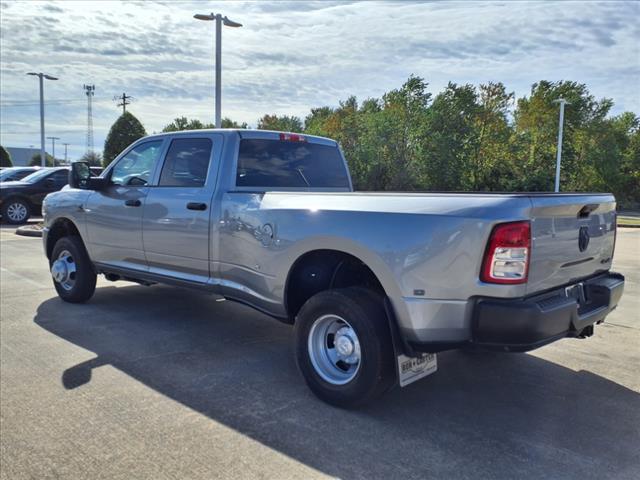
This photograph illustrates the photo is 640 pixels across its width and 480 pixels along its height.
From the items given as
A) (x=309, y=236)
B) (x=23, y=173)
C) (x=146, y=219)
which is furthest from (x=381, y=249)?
(x=23, y=173)

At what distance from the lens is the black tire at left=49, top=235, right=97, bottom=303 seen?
6262 millimetres

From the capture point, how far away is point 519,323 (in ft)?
9.89

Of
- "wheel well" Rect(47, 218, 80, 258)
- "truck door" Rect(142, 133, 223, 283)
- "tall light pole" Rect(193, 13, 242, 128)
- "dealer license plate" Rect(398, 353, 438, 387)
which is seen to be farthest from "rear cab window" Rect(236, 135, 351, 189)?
"tall light pole" Rect(193, 13, 242, 128)

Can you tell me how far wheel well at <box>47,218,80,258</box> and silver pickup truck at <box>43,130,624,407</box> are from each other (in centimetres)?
103

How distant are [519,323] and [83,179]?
4.74 meters

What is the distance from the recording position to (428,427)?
3.45 m

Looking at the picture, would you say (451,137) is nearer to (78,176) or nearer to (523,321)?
(78,176)

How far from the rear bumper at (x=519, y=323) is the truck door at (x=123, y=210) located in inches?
127

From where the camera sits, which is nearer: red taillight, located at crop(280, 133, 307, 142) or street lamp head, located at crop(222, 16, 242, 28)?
red taillight, located at crop(280, 133, 307, 142)

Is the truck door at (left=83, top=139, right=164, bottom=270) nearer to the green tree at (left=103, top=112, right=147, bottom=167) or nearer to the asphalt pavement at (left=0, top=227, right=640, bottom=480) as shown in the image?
the asphalt pavement at (left=0, top=227, right=640, bottom=480)

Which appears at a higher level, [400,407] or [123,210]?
[123,210]

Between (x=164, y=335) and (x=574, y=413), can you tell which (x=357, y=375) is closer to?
(x=574, y=413)

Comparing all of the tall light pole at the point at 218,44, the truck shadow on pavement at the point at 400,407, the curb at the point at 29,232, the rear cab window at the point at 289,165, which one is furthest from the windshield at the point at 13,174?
the rear cab window at the point at 289,165

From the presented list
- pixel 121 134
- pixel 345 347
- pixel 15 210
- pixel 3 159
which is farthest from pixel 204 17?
pixel 3 159
